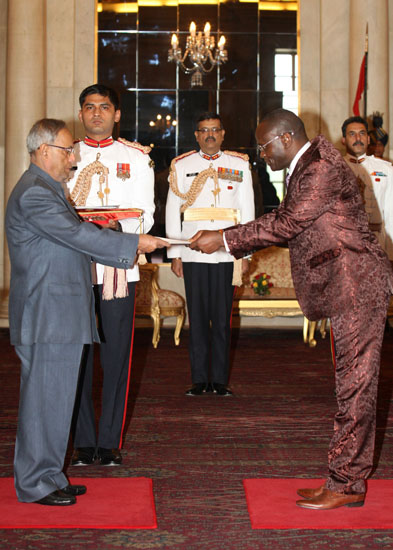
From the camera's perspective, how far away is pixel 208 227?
19.2ft

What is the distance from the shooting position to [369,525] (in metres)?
3.02

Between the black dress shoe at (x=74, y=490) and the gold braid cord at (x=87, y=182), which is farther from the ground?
the gold braid cord at (x=87, y=182)

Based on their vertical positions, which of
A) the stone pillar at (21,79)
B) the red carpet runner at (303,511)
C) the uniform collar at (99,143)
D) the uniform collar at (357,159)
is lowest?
the red carpet runner at (303,511)

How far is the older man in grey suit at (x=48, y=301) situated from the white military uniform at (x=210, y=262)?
98.0 inches

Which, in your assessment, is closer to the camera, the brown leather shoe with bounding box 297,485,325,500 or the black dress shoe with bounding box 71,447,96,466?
the brown leather shoe with bounding box 297,485,325,500

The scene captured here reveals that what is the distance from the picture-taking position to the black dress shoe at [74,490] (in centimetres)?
330

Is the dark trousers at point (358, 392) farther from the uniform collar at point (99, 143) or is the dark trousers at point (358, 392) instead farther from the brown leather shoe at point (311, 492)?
the uniform collar at point (99, 143)

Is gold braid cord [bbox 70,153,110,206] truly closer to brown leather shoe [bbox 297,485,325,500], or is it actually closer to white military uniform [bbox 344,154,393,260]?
brown leather shoe [bbox 297,485,325,500]

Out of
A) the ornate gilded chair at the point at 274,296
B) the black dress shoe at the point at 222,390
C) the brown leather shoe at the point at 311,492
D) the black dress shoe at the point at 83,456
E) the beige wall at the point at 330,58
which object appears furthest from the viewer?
the beige wall at the point at 330,58

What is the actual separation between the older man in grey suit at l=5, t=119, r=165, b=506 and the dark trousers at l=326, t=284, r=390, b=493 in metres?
1.02

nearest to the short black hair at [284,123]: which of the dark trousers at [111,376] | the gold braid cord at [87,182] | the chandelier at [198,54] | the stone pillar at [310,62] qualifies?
the gold braid cord at [87,182]

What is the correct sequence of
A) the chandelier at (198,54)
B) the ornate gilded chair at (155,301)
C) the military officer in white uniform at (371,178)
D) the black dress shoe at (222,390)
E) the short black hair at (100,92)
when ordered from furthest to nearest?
the chandelier at (198,54)
the ornate gilded chair at (155,301)
the military officer in white uniform at (371,178)
the black dress shoe at (222,390)
the short black hair at (100,92)

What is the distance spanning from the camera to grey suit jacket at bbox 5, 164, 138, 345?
10.3ft

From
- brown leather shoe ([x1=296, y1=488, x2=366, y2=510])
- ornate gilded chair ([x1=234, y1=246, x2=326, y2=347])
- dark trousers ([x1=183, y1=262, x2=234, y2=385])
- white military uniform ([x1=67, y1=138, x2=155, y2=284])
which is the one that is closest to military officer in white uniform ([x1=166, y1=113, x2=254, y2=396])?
dark trousers ([x1=183, y1=262, x2=234, y2=385])
